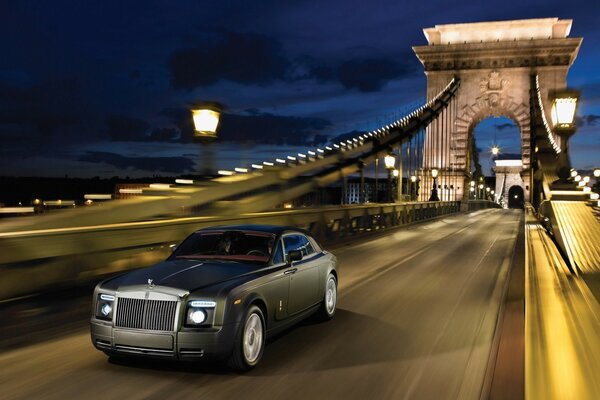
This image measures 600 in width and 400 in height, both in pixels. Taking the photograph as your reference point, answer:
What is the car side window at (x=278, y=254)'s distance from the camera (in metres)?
7.00

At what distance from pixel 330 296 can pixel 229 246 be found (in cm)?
195

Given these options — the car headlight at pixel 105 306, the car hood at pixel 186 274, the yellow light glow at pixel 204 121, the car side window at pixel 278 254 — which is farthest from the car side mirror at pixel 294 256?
the yellow light glow at pixel 204 121

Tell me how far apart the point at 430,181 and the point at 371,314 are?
7266 centimetres

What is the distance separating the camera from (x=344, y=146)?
31.6 m

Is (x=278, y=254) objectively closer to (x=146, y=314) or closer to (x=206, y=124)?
(x=146, y=314)

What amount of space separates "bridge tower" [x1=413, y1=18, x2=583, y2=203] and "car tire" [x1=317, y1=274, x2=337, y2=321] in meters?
71.8

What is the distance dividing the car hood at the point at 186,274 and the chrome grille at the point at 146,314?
0.56ft

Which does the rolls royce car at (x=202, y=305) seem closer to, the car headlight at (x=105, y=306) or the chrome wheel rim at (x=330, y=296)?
the car headlight at (x=105, y=306)

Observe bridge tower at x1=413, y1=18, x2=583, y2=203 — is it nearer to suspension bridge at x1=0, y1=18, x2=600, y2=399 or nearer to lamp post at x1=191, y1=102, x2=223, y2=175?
suspension bridge at x1=0, y1=18, x2=600, y2=399

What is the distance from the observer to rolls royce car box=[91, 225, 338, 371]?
5.55 m

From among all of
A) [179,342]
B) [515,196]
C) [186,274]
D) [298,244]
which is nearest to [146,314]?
[179,342]

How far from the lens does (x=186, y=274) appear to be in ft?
20.0

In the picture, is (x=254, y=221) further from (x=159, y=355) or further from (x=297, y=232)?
(x=159, y=355)

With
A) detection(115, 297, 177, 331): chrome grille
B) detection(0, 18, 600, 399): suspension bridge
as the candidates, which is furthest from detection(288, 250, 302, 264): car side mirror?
detection(115, 297, 177, 331): chrome grille
